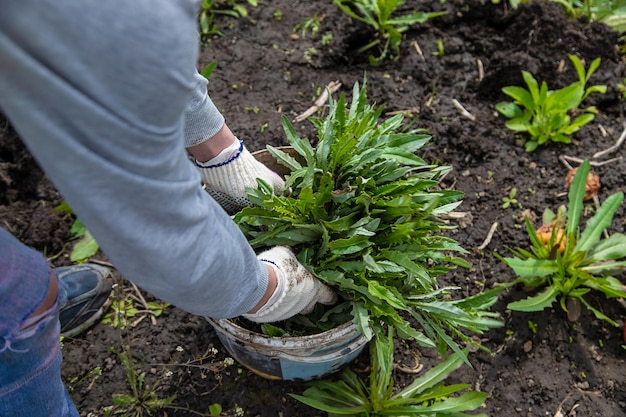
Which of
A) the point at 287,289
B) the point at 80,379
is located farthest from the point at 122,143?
the point at 80,379

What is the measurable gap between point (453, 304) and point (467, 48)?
1466mm

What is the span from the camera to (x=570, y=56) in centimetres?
240

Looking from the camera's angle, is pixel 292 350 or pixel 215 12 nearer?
pixel 292 350

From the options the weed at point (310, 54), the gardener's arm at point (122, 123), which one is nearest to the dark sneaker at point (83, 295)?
the gardener's arm at point (122, 123)

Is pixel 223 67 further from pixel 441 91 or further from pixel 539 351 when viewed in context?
pixel 539 351

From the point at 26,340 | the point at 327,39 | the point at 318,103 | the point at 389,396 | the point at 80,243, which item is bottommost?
the point at 389,396

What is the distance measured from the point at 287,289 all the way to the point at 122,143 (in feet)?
2.46

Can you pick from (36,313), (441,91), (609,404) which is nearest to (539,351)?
(609,404)

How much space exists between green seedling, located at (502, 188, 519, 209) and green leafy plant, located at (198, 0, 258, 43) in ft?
4.67

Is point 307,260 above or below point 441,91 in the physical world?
above

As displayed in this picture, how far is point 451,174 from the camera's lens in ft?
7.74

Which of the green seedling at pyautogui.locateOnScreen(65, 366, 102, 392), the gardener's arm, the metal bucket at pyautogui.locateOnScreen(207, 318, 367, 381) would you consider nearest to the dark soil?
the green seedling at pyautogui.locateOnScreen(65, 366, 102, 392)

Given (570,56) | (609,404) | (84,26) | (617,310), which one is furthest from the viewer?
(570,56)

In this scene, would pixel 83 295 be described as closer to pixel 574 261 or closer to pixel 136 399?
pixel 136 399
